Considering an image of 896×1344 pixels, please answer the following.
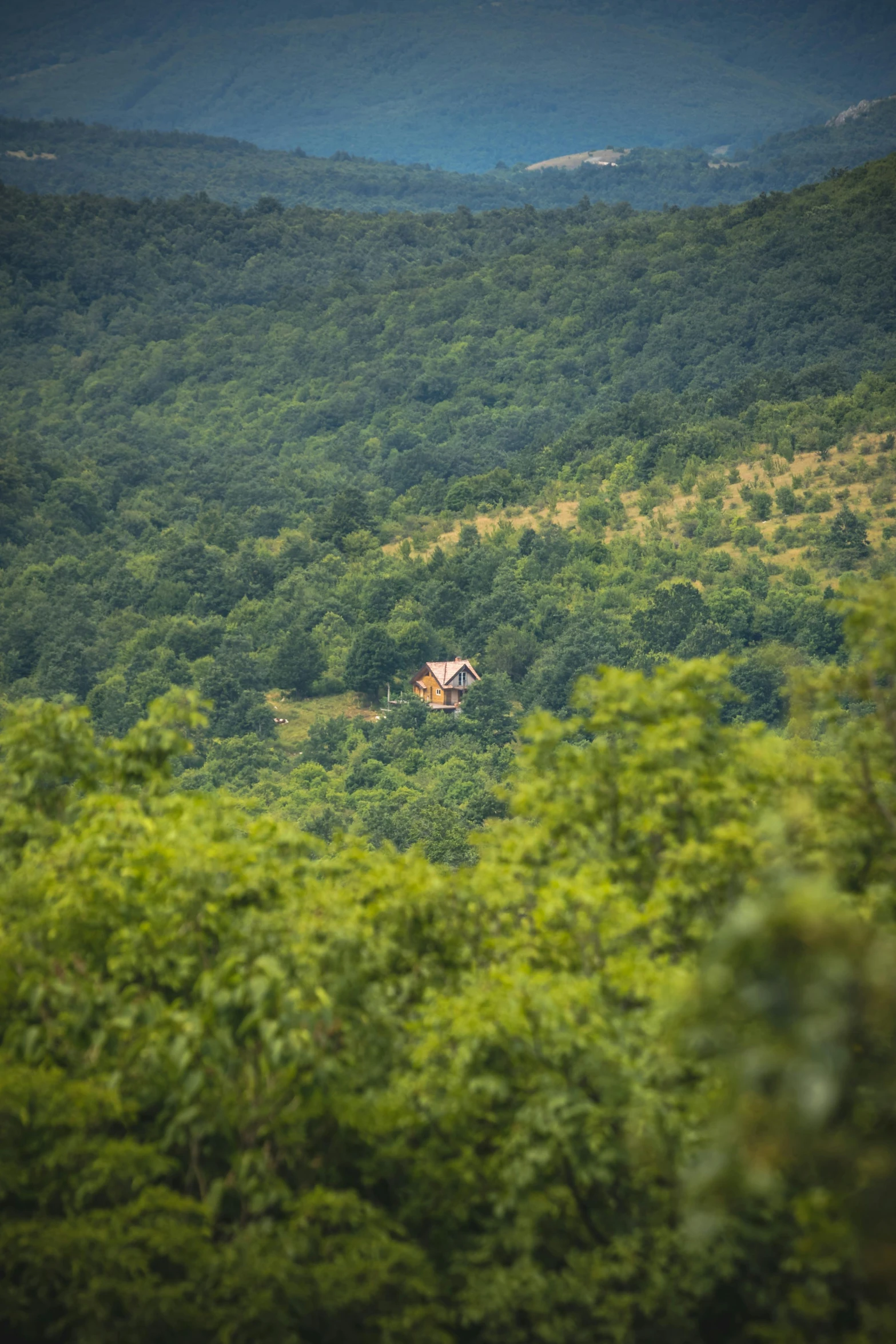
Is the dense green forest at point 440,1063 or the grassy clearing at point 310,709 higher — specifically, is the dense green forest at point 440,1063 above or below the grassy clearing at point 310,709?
above

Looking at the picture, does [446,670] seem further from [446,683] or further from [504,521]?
[504,521]

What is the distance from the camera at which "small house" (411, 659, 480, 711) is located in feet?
167

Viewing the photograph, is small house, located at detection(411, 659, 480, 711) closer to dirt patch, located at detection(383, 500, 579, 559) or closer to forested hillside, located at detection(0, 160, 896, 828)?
forested hillside, located at detection(0, 160, 896, 828)

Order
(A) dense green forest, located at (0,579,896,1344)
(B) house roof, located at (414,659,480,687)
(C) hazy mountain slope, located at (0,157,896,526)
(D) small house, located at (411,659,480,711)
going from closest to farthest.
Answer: (A) dense green forest, located at (0,579,896,1344)
(D) small house, located at (411,659,480,711)
(B) house roof, located at (414,659,480,687)
(C) hazy mountain slope, located at (0,157,896,526)

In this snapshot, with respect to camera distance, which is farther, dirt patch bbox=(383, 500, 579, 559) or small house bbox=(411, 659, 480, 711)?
dirt patch bbox=(383, 500, 579, 559)

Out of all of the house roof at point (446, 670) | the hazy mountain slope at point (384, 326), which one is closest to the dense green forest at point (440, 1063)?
the house roof at point (446, 670)

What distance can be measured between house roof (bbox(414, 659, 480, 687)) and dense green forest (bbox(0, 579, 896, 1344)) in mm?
41493

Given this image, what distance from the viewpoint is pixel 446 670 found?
51.5 meters

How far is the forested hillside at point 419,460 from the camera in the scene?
162 feet

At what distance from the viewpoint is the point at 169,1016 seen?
7.65 m

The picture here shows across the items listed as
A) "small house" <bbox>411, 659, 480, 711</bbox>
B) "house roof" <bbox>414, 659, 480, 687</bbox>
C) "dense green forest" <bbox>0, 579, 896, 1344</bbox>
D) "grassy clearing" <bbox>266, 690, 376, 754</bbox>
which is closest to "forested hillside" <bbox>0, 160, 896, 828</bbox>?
"grassy clearing" <bbox>266, 690, 376, 754</bbox>

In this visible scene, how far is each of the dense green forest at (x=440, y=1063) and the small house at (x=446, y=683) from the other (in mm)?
41265

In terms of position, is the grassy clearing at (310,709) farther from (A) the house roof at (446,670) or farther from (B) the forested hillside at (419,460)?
(A) the house roof at (446,670)

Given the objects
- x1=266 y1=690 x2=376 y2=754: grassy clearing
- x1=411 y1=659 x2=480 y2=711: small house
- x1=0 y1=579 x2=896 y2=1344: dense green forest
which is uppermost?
x1=0 y1=579 x2=896 y2=1344: dense green forest
